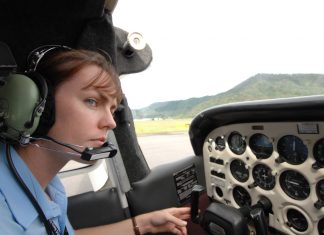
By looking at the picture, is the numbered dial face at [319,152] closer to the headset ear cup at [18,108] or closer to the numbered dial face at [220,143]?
the numbered dial face at [220,143]

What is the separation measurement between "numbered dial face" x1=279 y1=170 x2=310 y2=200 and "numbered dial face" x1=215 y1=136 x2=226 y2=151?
0.43m

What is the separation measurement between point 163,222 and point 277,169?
599mm

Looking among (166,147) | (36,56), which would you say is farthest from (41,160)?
(166,147)

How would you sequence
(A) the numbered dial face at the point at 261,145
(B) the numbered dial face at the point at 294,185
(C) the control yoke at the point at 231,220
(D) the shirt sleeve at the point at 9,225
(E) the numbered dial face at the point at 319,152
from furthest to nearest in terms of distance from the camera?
(A) the numbered dial face at the point at 261,145
(B) the numbered dial face at the point at 294,185
(E) the numbered dial face at the point at 319,152
(C) the control yoke at the point at 231,220
(D) the shirt sleeve at the point at 9,225

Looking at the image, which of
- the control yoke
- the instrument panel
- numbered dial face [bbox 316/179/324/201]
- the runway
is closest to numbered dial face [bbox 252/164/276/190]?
the instrument panel

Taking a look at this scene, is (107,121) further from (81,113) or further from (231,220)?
(231,220)

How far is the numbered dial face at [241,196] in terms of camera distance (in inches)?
69.9

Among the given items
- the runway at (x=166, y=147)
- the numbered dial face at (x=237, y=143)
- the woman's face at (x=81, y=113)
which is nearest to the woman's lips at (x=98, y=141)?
the woman's face at (x=81, y=113)

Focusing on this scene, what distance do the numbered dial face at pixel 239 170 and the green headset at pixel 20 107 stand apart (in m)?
Result: 1.20

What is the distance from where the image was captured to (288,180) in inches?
59.4

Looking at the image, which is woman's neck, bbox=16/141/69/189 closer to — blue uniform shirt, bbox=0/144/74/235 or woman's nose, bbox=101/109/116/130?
blue uniform shirt, bbox=0/144/74/235

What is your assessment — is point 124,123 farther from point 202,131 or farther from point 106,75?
point 106,75

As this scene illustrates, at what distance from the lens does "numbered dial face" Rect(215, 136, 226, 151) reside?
1.88 meters

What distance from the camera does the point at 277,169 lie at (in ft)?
5.01
